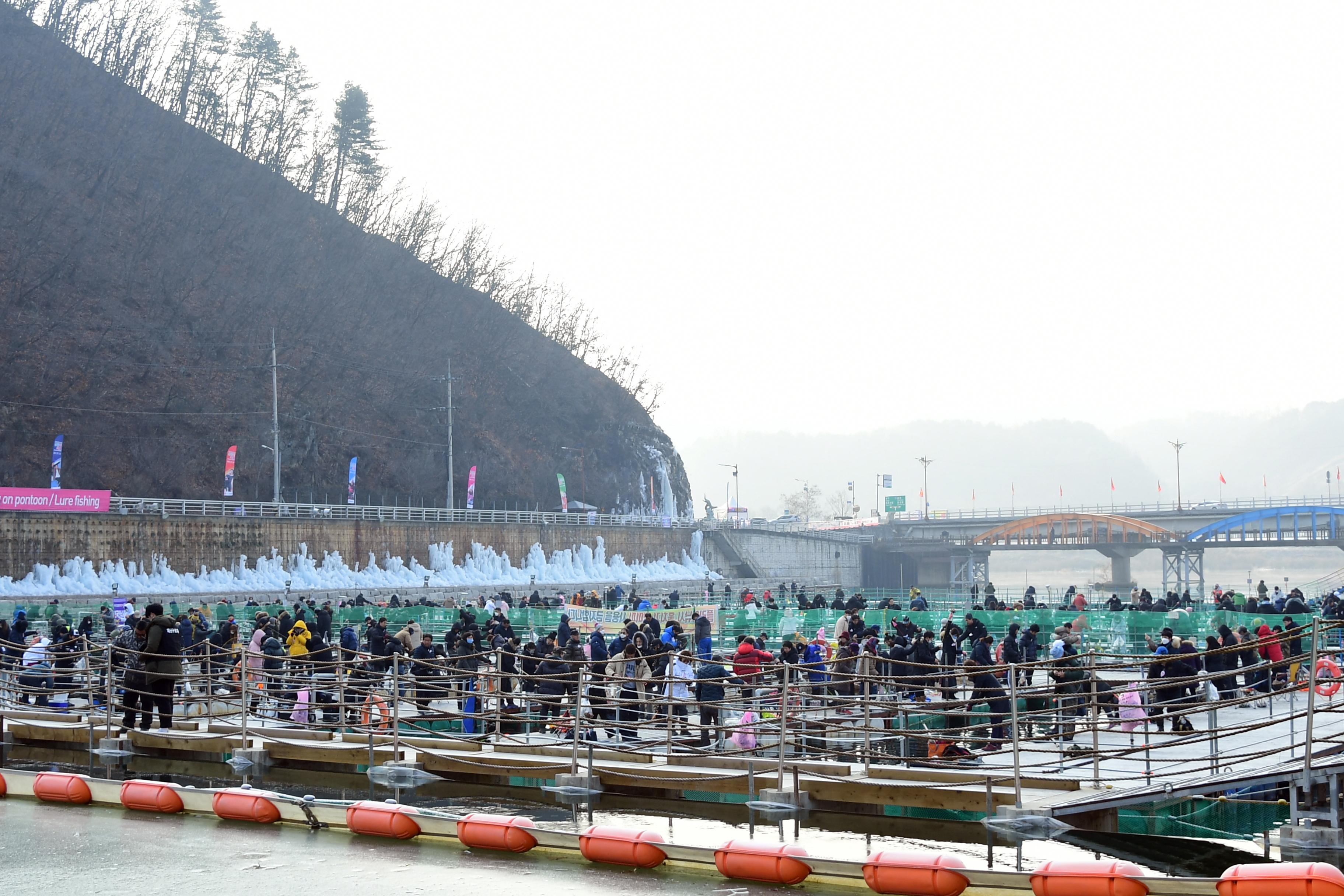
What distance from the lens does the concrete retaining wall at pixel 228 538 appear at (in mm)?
47812

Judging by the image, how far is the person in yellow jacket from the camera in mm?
19406

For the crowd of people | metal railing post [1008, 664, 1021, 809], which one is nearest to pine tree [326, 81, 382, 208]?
the crowd of people

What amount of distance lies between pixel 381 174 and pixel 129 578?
243 ft

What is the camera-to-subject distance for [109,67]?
102562 mm

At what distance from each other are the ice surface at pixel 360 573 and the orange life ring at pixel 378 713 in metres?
32.7

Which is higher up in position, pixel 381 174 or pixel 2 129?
→ pixel 381 174

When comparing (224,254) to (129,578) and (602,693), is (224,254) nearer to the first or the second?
(129,578)

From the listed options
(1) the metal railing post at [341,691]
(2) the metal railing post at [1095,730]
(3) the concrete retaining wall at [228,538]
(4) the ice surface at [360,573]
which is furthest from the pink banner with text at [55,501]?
(2) the metal railing post at [1095,730]

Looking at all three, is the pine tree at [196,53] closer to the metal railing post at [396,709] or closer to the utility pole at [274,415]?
the utility pole at [274,415]

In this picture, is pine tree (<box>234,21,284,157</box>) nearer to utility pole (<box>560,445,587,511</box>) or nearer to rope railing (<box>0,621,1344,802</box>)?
utility pole (<box>560,445,587,511</box>)

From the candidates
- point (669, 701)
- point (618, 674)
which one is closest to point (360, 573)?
point (618, 674)

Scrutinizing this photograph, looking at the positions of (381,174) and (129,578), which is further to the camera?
(381,174)

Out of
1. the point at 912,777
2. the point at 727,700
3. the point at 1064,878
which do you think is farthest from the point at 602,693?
the point at 1064,878

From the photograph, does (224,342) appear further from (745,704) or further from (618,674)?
(745,704)
